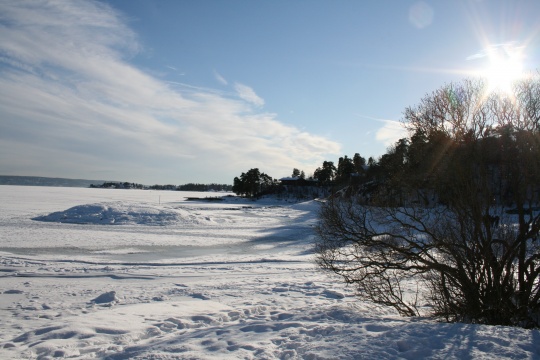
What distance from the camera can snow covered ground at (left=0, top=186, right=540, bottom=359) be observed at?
6012 mm

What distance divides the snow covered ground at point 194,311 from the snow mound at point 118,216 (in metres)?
10.1

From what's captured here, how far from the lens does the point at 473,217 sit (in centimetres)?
956

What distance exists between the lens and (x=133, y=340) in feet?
23.1

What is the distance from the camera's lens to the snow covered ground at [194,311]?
19.7 ft

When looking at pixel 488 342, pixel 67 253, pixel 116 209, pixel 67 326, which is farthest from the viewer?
pixel 116 209

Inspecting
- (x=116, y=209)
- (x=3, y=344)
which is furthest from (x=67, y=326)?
(x=116, y=209)

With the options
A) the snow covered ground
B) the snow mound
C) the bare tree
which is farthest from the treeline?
the snow mound

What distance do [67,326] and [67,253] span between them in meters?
12.4

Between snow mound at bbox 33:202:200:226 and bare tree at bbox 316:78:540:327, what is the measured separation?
92.2ft

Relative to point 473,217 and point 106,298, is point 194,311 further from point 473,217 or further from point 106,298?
point 473,217

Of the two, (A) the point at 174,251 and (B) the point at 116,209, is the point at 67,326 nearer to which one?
(A) the point at 174,251

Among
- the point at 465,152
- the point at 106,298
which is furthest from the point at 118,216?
the point at 465,152

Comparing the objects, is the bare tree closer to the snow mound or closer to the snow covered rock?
the snow covered rock

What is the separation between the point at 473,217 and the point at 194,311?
7.62 m
